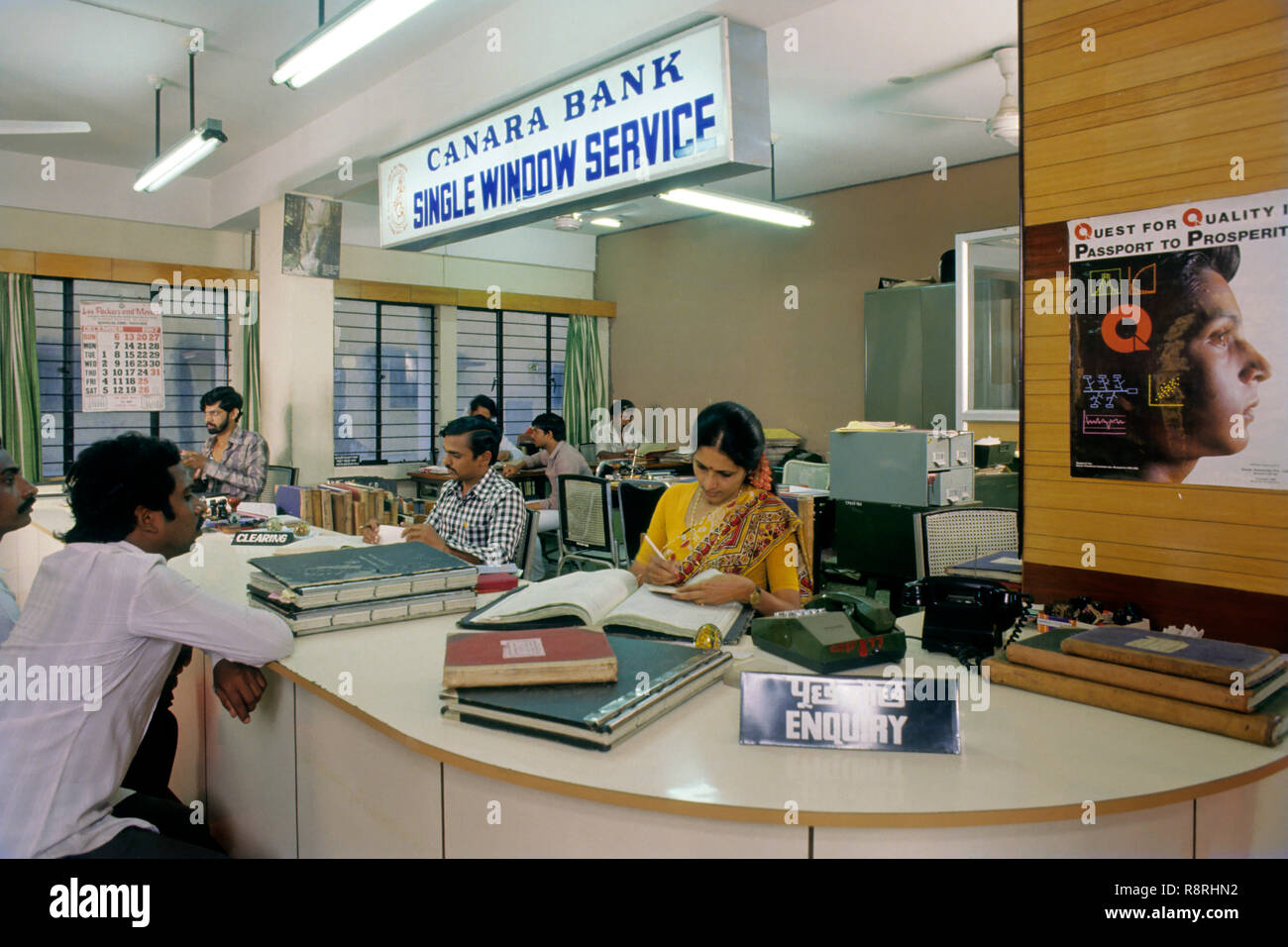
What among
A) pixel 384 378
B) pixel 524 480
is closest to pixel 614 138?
pixel 524 480

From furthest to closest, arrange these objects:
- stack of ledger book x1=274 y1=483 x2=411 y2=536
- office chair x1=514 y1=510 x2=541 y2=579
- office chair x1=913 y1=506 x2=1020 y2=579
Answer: stack of ledger book x1=274 y1=483 x2=411 y2=536 < office chair x1=514 y1=510 x2=541 y2=579 < office chair x1=913 y1=506 x2=1020 y2=579

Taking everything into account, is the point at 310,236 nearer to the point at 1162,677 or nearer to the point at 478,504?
the point at 478,504

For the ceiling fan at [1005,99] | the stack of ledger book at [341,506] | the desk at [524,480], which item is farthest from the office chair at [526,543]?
the desk at [524,480]

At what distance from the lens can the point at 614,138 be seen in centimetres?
284

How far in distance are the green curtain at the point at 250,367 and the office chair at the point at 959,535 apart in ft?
20.0

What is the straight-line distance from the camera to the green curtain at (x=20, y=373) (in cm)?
637

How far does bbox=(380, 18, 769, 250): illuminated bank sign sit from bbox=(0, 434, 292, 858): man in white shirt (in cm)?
174

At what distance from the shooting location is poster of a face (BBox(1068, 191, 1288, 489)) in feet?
6.03

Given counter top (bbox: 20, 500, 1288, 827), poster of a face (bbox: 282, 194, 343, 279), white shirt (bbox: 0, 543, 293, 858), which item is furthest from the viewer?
poster of a face (bbox: 282, 194, 343, 279)

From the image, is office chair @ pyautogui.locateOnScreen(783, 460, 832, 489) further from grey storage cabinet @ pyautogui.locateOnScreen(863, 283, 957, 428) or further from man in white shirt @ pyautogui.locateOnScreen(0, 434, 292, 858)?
man in white shirt @ pyautogui.locateOnScreen(0, 434, 292, 858)

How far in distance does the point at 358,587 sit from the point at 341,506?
2.74m

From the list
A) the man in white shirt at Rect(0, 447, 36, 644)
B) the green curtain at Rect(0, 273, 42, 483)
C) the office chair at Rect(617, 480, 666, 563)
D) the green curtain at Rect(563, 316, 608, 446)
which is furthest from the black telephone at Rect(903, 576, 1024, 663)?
the green curtain at Rect(563, 316, 608, 446)

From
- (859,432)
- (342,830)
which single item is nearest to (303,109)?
(859,432)
